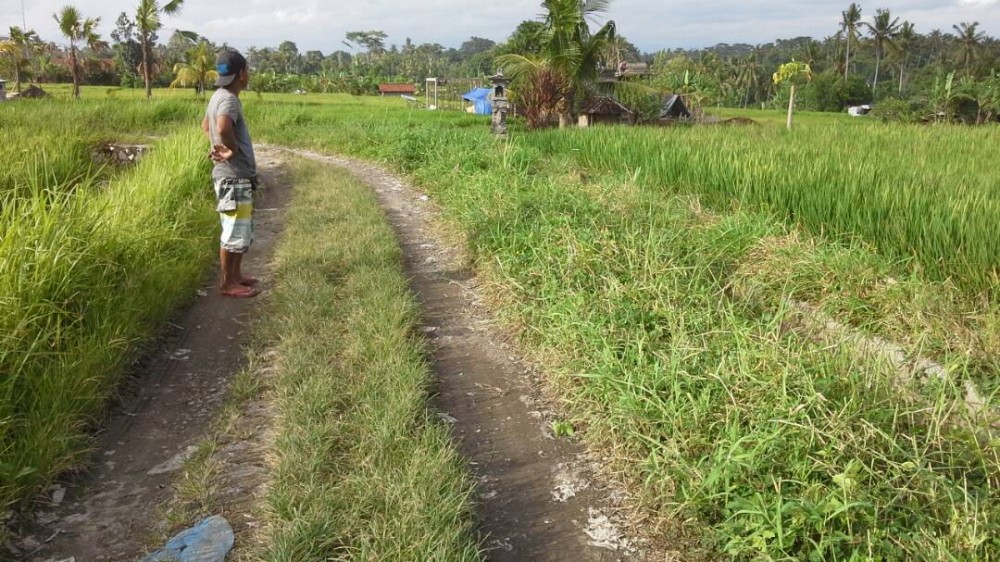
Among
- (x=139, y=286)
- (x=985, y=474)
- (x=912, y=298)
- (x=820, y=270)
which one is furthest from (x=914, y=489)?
(x=139, y=286)

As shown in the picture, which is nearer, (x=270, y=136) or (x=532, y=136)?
(x=532, y=136)

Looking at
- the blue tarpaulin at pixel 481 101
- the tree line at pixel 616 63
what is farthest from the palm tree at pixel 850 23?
the blue tarpaulin at pixel 481 101

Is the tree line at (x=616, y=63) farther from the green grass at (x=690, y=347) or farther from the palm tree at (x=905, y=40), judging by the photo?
the green grass at (x=690, y=347)

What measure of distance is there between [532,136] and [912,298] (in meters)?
8.37

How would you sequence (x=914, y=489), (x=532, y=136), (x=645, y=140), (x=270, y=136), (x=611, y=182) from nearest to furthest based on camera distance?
(x=914, y=489)
(x=611, y=182)
(x=645, y=140)
(x=532, y=136)
(x=270, y=136)

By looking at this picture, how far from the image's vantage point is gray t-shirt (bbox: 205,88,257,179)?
13.8 feet

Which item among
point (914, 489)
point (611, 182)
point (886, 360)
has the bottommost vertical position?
point (914, 489)

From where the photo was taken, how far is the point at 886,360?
8.94 feet

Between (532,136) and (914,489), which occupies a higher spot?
(532,136)

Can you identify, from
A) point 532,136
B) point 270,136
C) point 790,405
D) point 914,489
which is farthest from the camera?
point 270,136

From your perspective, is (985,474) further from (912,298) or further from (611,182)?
(611,182)

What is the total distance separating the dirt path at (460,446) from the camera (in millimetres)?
2279

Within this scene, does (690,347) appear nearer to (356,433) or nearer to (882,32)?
(356,433)

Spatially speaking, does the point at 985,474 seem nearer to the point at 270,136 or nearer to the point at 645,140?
the point at 645,140
